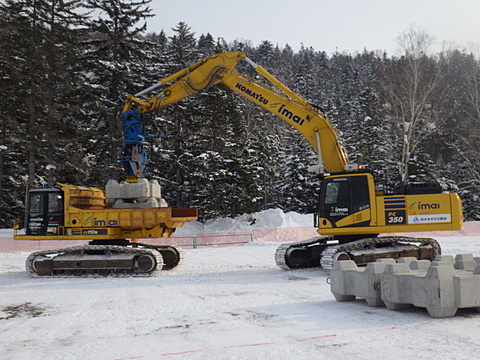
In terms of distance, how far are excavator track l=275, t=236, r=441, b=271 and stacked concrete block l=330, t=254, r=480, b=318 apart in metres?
4.41

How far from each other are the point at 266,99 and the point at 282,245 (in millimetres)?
4990

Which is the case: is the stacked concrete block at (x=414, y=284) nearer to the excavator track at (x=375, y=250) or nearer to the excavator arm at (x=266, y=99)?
the excavator track at (x=375, y=250)

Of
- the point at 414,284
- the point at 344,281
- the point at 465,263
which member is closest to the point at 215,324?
the point at 344,281

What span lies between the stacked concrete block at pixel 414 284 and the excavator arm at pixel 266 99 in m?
6.13

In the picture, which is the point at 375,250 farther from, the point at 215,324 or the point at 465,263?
the point at 215,324

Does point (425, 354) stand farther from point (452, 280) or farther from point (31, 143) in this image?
point (31, 143)

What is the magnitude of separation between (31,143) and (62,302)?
1983cm

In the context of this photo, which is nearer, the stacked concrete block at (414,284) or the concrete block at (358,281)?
the stacked concrete block at (414,284)

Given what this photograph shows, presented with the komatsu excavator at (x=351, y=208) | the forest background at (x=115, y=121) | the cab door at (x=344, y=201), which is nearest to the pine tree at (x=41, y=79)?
the forest background at (x=115, y=121)

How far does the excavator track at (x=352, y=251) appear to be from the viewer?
44.2 ft

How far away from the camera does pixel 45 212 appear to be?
48.2 ft

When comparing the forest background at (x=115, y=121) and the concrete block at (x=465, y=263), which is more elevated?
the forest background at (x=115, y=121)

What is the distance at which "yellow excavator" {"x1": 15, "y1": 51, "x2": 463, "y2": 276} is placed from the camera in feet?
44.2

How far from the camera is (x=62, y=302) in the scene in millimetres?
9992
